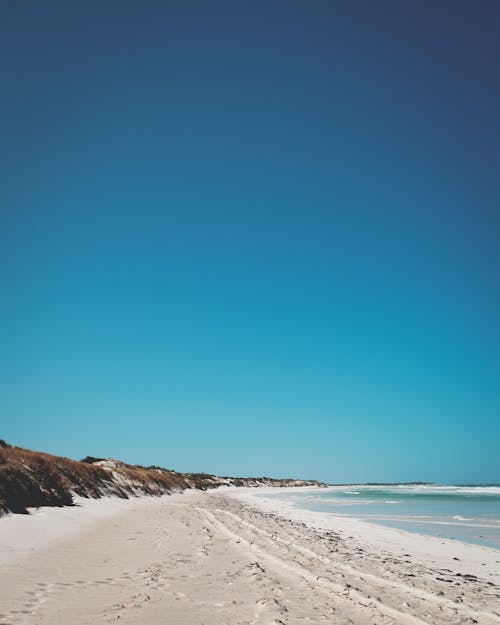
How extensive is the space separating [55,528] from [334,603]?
1025cm

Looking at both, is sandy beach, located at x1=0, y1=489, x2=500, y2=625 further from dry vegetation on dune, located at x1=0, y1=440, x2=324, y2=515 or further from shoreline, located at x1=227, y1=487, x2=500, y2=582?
dry vegetation on dune, located at x1=0, y1=440, x2=324, y2=515

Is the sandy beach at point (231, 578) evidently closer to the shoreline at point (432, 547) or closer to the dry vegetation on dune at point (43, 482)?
the shoreline at point (432, 547)

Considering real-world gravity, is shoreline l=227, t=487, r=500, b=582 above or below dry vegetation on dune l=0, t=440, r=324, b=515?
below

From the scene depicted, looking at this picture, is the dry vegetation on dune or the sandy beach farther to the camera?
the dry vegetation on dune

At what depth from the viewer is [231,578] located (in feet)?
26.1

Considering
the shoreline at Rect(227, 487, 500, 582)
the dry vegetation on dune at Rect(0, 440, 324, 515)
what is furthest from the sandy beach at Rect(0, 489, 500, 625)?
the dry vegetation on dune at Rect(0, 440, 324, 515)

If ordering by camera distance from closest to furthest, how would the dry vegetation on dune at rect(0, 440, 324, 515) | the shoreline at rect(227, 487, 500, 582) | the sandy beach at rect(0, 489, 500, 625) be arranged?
the sandy beach at rect(0, 489, 500, 625) < the shoreline at rect(227, 487, 500, 582) < the dry vegetation on dune at rect(0, 440, 324, 515)

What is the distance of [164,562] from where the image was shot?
30.4ft

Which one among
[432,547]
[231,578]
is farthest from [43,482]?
[432,547]

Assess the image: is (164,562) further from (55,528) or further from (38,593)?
(55,528)

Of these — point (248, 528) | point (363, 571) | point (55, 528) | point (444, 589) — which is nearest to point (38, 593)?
point (363, 571)

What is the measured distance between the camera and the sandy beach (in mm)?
5922

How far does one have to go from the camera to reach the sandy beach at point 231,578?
592 centimetres

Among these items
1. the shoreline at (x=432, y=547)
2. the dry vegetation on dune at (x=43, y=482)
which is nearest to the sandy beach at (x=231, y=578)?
the shoreline at (x=432, y=547)
